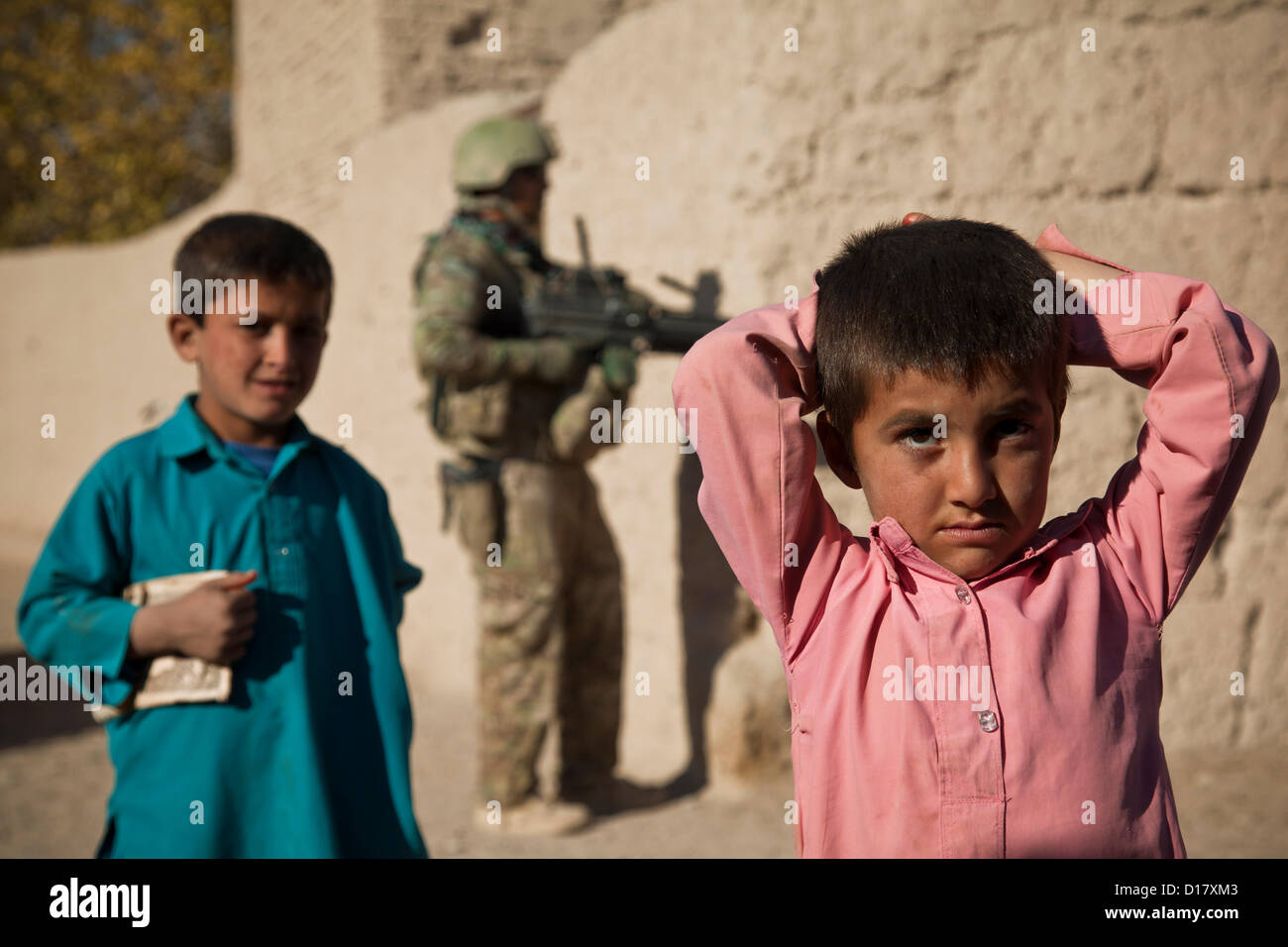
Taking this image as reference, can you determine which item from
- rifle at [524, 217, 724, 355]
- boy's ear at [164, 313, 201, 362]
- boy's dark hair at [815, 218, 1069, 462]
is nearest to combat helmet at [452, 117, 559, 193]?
rifle at [524, 217, 724, 355]

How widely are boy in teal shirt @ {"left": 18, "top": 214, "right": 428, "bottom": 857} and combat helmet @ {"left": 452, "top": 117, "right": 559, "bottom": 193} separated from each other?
2087 millimetres

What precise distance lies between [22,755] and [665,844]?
313 cm

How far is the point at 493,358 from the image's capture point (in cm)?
400

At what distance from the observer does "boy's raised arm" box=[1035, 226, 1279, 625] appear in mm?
1362

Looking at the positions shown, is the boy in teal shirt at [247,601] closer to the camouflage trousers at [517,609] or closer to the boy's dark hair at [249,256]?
the boy's dark hair at [249,256]

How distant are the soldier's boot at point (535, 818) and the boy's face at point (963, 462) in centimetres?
300

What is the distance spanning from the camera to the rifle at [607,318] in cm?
407

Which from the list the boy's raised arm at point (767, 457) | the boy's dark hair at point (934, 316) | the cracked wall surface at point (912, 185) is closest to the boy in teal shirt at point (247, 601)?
the boy's raised arm at point (767, 457)

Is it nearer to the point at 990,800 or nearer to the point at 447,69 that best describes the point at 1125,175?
the point at 990,800

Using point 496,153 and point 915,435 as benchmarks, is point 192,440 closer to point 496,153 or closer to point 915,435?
point 915,435

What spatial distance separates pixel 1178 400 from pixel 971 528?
0.29 meters

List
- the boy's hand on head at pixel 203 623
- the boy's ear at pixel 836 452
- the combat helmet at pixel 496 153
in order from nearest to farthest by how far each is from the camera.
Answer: the boy's ear at pixel 836 452 → the boy's hand on head at pixel 203 623 → the combat helmet at pixel 496 153

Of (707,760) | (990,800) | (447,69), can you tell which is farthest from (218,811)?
(447,69)

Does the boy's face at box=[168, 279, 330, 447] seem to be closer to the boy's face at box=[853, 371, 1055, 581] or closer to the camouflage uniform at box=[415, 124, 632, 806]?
the boy's face at box=[853, 371, 1055, 581]
